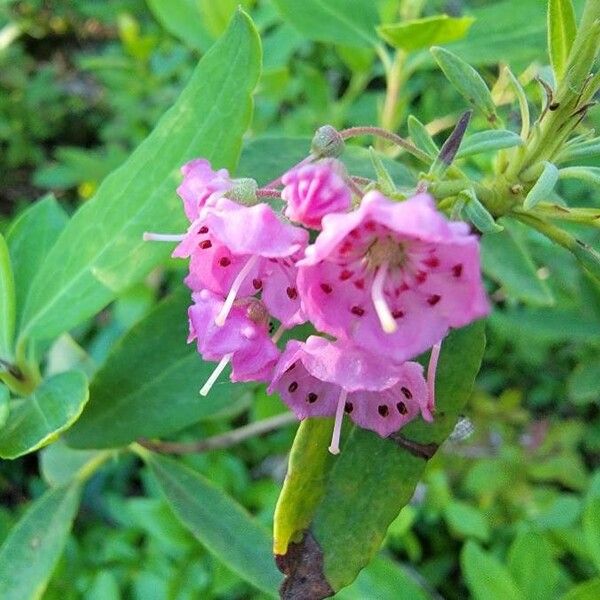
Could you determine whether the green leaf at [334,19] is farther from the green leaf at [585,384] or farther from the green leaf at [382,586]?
the green leaf at [382,586]

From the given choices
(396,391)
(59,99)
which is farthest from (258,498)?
(59,99)

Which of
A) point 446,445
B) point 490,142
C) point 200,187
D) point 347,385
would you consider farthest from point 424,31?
point 446,445

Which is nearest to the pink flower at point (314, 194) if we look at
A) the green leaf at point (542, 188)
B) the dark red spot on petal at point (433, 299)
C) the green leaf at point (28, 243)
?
the dark red spot on petal at point (433, 299)

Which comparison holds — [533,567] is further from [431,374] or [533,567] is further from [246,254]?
[246,254]

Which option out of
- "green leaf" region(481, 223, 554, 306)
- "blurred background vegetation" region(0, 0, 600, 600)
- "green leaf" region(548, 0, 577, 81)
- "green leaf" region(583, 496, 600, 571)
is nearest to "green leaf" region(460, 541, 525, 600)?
"blurred background vegetation" region(0, 0, 600, 600)

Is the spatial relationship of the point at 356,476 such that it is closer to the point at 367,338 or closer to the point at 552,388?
the point at 367,338
